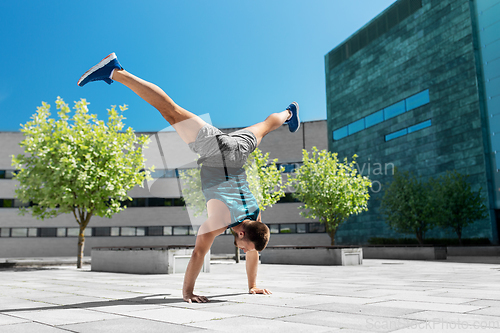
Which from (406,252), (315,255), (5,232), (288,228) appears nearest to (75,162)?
(315,255)

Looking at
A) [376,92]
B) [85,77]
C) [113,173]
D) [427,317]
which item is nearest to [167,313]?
[427,317]

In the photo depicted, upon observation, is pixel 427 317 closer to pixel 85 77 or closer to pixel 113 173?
pixel 85 77

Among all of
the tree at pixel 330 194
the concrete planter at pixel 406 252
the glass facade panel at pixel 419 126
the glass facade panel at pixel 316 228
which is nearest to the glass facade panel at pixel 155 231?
the glass facade panel at pixel 316 228

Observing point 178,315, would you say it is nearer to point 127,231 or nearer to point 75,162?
point 75,162

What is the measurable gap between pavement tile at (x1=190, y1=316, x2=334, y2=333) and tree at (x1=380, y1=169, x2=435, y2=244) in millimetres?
25333

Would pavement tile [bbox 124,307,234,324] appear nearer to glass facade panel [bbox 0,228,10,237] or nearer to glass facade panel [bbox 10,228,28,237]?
glass facade panel [bbox 10,228,28,237]

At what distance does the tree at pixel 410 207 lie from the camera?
26.0 meters

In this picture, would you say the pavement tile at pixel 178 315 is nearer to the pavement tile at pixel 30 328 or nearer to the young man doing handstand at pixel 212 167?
the young man doing handstand at pixel 212 167

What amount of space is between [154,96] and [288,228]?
103ft

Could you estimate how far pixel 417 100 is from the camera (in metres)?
32.8

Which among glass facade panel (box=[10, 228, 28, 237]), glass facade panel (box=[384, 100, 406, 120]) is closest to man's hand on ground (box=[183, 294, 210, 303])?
glass facade panel (box=[384, 100, 406, 120])

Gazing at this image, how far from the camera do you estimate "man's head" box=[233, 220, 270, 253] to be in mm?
4191

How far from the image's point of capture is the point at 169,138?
37281 mm

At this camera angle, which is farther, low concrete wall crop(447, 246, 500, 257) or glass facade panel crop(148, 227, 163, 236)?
glass facade panel crop(148, 227, 163, 236)
